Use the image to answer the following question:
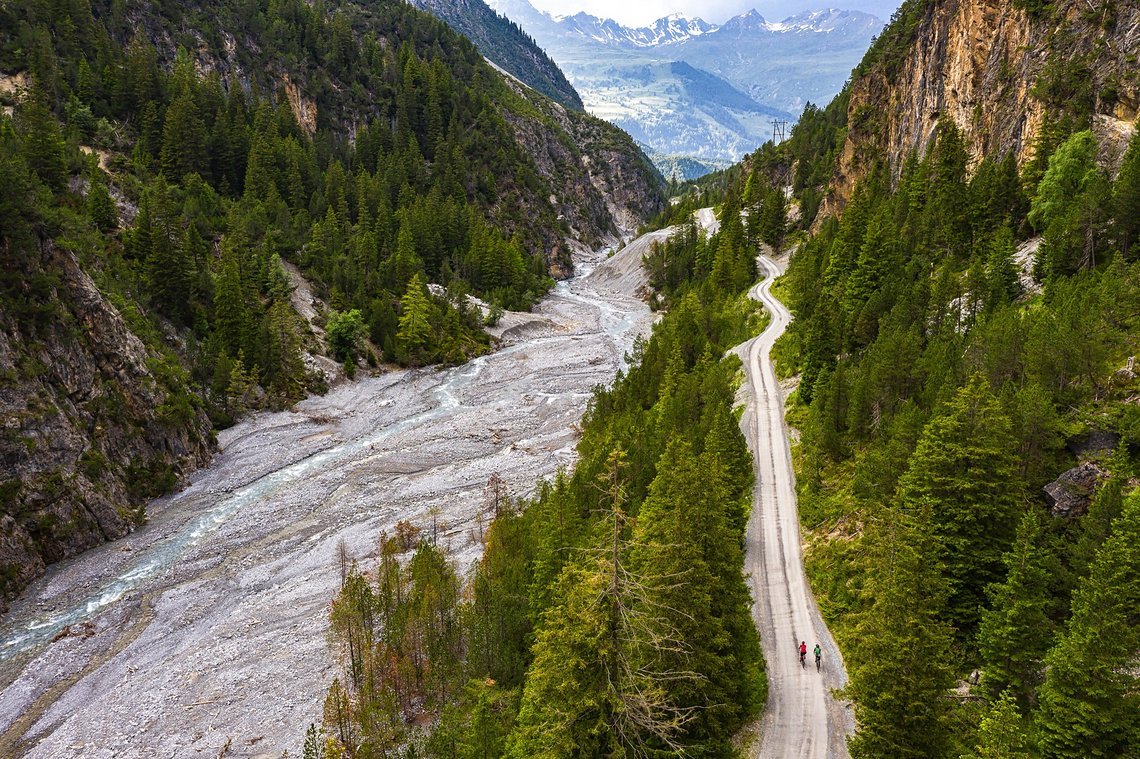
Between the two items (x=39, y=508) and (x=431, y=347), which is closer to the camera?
(x=39, y=508)

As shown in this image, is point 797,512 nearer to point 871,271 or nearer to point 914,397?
point 914,397

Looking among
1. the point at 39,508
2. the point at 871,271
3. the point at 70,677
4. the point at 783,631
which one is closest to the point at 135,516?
the point at 39,508

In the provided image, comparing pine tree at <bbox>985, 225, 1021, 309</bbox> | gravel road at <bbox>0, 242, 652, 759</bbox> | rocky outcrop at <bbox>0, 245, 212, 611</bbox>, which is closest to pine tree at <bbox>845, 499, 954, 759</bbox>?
gravel road at <bbox>0, 242, 652, 759</bbox>

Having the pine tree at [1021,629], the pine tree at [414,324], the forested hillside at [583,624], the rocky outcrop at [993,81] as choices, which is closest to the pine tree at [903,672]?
the pine tree at [1021,629]

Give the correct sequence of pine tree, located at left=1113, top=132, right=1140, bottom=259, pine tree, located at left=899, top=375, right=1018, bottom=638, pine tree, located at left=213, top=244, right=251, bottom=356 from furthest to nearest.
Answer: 1. pine tree, located at left=213, top=244, right=251, bottom=356
2. pine tree, located at left=1113, top=132, right=1140, bottom=259
3. pine tree, located at left=899, top=375, right=1018, bottom=638

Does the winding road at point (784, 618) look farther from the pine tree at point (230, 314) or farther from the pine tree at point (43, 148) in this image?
the pine tree at point (43, 148)

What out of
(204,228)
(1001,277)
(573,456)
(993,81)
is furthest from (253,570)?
(993,81)

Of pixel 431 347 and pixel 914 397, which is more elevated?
pixel 431 347

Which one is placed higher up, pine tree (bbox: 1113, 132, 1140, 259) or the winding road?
pine tree (bbox: 1113, 132, 1140, 259)

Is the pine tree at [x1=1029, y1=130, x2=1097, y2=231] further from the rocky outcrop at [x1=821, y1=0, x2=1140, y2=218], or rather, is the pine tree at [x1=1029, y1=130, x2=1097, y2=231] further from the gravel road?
the gravel road
